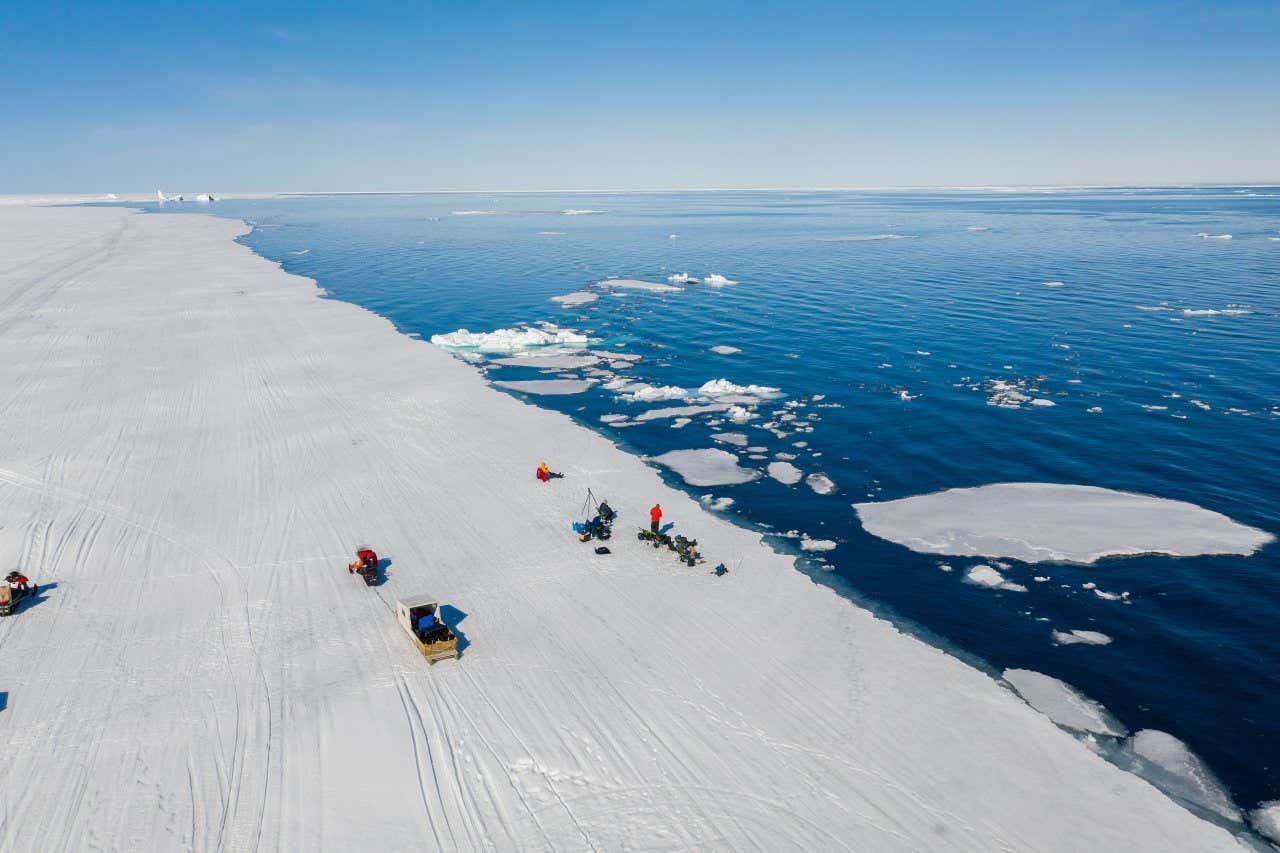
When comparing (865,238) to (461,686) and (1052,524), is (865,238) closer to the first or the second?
(1052,524)

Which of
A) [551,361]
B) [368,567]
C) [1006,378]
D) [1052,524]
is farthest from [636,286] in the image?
[368,567]

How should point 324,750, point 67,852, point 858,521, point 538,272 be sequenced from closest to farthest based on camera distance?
point 67,852
point 324,750
point 858,521
point 538,272

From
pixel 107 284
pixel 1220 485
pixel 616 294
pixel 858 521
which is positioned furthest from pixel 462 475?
pixel 107 284

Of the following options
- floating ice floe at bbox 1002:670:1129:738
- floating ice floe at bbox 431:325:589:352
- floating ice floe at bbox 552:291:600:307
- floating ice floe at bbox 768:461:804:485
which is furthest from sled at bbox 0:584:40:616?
floating ice floe at bbox 552:291:600:307

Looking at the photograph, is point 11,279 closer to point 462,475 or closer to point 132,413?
point 132,413

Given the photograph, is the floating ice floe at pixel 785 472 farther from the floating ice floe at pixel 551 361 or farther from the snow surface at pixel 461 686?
the floating ice floe at pixel 551 361

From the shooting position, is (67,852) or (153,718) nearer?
(67,852)

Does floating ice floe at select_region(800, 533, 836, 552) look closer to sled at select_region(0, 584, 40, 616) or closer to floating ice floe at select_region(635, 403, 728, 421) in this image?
floating ice floe at select_region(635, 403, 728, 421)
